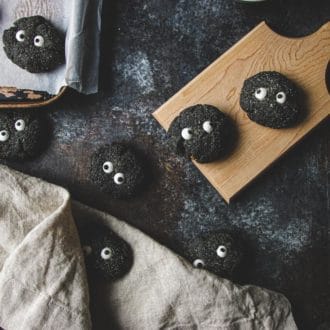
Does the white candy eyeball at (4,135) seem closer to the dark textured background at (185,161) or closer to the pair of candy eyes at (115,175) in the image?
the dark textured background at (185,161)

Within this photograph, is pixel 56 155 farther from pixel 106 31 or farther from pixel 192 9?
pixel 192 9

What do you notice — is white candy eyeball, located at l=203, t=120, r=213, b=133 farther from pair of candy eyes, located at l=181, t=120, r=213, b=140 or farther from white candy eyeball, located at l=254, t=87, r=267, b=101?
white candy eyeball, located at l=254, t=87, r=267, b=101

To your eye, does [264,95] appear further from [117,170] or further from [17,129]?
[17,129]

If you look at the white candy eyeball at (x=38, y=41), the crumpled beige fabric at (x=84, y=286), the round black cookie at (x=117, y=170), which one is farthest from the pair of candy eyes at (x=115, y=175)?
the white candy eyeball at (x=38, y=41)

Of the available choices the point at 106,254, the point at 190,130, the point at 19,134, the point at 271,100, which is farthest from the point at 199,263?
the point at 19,134

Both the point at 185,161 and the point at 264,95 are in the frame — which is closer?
the point at 264,95

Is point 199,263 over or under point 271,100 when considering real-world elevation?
under

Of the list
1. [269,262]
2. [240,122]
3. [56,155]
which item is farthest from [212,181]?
[56,155]
